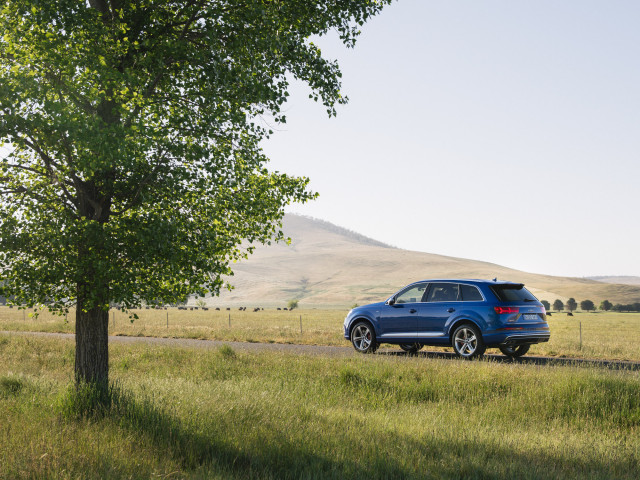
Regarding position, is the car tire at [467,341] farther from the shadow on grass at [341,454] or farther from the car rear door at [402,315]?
the shadow on grass at [341,454]

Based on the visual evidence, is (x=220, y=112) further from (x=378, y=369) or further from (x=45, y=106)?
(x=378, y=369)

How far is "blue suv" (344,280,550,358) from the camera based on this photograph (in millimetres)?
14320

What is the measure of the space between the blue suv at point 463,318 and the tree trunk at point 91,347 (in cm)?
853

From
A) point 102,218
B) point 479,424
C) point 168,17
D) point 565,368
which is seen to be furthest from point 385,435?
point 168,17

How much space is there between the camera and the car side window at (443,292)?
1523 cm

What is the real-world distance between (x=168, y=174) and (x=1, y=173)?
8.54 feet

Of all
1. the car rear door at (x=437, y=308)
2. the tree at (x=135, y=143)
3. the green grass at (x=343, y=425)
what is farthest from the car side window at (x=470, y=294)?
the tree at (x=135, y=143)

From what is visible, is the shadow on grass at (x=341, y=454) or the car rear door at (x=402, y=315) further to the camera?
the car rear door at (x=402, y=315)

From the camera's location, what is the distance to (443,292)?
50.9ft

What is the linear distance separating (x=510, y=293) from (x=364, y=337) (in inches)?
172

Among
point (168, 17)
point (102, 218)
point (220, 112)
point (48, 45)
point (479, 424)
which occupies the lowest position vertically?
point (479, 424)

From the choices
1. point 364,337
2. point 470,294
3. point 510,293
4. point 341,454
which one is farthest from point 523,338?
point 341,454

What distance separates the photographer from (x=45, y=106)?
7.64 metres

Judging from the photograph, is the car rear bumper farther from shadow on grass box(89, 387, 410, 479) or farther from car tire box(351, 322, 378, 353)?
shadow on grass box(89, 387, 410, 479)
